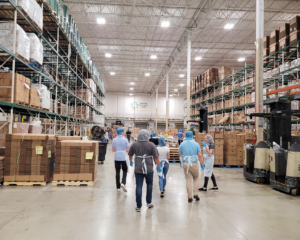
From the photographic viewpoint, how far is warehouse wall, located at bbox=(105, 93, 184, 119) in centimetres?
4384

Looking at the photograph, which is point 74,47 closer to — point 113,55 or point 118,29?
point 118,29

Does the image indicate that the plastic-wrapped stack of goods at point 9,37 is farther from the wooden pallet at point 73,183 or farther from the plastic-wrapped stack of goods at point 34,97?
the wooden pallet at point 73,183

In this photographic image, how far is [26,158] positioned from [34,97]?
263 cm

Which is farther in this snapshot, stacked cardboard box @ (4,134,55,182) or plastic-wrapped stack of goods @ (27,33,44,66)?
plastic-wrapped stack of goods @ (27,33,44,66)

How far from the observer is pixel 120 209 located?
15.7 feet

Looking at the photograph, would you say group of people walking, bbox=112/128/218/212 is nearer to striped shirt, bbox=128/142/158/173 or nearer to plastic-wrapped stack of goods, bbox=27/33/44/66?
striped shirt, bbox=128/142/158/173

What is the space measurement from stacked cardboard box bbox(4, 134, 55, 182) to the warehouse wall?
122ft

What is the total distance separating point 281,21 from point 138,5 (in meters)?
11.0

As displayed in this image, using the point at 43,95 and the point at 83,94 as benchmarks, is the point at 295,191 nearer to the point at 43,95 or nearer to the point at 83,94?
the point at 43,95

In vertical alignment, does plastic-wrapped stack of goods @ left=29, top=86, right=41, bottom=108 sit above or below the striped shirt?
above

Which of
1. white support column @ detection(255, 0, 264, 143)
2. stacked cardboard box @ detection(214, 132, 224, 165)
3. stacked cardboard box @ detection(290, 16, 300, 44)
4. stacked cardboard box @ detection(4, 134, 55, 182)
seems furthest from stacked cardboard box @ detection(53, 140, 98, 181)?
stacked cardboard box @ detection(290, 16, 300, 44)

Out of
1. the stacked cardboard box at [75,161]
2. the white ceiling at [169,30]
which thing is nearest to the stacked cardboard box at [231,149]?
the stacked cardboard box at [75,161]

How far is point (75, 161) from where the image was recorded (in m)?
6.70

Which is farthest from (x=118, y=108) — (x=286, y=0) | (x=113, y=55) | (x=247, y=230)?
(x=247, y=230)
